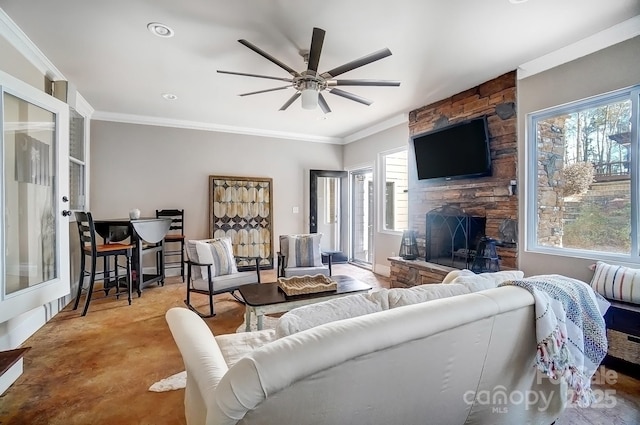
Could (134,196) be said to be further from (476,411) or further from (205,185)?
(476,411)

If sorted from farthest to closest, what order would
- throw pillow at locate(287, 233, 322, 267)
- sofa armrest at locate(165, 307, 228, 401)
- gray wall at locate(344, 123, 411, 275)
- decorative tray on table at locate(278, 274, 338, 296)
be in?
gray wall at locate(344, 123, 411, 275), throw pillow at locate(287, 233, 322, 267), decorative tray on table at locate(278, 274, 338, 296), sofa armrest at locate(165, 307, 228, 401)

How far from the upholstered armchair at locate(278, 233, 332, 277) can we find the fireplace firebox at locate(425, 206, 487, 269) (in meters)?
1.46

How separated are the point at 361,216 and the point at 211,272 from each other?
371 centimetres

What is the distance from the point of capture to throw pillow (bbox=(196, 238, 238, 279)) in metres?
3.31

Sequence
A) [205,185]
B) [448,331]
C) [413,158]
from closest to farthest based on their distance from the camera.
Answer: [448,331] → [413,158] → [205,185]

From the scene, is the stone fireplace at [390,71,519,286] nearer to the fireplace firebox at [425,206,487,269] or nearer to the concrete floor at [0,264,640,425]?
the fireplace firebox at [425,206,487,269]

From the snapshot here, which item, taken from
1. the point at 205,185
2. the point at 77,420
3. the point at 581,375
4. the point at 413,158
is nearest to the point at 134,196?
the point at 205,185

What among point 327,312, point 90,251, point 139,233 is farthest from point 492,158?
point 90,251

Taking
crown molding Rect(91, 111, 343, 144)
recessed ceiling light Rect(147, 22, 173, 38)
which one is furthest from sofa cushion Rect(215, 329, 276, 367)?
crown molding Rect(91, 111, 343, 144)

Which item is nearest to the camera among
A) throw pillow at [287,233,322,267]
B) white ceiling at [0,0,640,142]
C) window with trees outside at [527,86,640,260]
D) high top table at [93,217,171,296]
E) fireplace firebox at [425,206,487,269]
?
white ceiling at [0,0,640,142]

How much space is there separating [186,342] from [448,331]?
98 centimetres

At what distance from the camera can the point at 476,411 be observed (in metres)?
1.33

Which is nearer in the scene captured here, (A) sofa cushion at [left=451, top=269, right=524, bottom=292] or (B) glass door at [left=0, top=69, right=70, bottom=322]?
(A) sofa cushion at [left=451, top=269, right=524, bottom=292]

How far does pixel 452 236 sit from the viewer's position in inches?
156
